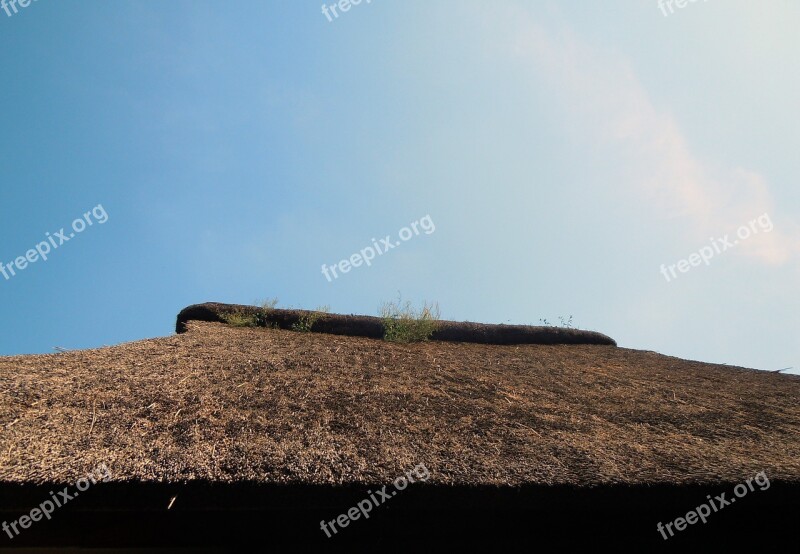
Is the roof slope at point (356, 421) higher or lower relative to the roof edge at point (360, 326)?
lower

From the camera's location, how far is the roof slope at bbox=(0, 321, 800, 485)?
1.86 m

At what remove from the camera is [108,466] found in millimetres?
1719

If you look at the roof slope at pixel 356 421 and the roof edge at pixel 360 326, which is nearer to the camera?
the roof slope at pixel 356 421

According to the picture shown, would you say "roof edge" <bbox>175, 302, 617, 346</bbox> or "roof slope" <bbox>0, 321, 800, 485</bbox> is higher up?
"roof edge" <bbox>175, 302, 617, 346</bbox>

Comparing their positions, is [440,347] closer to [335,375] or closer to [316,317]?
[316,317]

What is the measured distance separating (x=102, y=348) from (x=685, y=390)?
4190mm

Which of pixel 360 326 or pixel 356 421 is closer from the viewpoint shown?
pixel 356 421

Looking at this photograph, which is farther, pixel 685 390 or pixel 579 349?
pixel 579 349

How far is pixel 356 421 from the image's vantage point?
2.35 meters

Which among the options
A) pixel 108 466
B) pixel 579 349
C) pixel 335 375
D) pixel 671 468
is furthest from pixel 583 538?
pixel 579 349

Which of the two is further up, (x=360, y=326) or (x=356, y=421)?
(x=360, y=326)

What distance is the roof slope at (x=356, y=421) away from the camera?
186cm

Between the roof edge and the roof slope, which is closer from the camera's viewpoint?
the roof slope

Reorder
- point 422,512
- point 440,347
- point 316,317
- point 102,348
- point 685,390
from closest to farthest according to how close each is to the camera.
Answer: point 422,512
point 102,348
point 685,390
point 440,347
point 316,317
